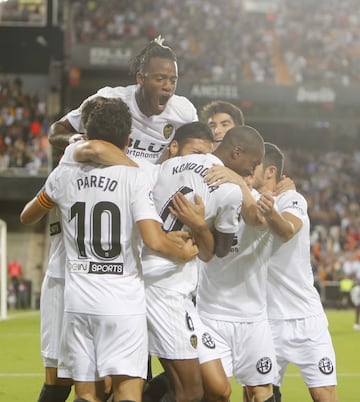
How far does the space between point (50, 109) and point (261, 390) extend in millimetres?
24638

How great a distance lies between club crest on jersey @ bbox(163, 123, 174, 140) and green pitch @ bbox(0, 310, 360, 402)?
3.32m

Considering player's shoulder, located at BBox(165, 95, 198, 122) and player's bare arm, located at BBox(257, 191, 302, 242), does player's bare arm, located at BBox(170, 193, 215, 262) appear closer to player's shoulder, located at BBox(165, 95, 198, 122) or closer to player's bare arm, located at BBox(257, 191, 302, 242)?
player's bare arm, located at BBox(257, 191, 302, 242)

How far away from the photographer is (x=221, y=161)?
573 cm

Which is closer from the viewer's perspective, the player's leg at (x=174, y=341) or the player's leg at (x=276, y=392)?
the player's leg at (x=174, y=341)

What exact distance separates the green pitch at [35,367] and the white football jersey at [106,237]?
13.1 ft

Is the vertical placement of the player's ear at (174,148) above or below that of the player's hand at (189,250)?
above

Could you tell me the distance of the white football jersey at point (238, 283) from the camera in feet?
19.4

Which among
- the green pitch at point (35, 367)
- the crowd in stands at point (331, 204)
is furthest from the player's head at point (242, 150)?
the crowd in stands at point (331, 204)

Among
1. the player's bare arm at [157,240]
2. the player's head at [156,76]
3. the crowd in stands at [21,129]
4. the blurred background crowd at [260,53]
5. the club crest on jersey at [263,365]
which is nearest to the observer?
the player's bare arm at [157,240]

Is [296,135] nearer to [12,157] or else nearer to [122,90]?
[12,157]

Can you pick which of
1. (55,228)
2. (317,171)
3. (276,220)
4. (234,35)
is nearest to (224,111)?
(276,220)

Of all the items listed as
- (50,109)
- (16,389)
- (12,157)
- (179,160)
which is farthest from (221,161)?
(50,109)

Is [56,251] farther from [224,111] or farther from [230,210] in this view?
[224,111]

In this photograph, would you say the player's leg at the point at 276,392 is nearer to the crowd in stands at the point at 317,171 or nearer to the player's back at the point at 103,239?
the player's back at the point at 103,239
